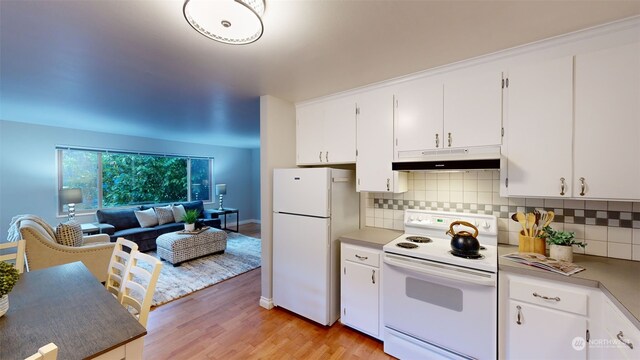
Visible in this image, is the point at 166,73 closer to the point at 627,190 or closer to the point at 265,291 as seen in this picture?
the point at 265,291

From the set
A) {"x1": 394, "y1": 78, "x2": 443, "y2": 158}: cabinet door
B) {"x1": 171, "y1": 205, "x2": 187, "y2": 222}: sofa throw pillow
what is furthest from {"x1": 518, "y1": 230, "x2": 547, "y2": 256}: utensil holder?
{"x1": 171, "y1": 205, "x2": 187, "y2": 222}: sofa throw pillow

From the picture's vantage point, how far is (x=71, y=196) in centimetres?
424

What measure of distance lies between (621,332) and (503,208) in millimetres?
1051

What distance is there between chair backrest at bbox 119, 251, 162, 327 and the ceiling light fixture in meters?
1.22

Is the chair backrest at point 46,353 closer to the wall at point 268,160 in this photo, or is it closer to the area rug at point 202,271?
the wall at point 268,160

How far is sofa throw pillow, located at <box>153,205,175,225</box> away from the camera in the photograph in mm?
5106

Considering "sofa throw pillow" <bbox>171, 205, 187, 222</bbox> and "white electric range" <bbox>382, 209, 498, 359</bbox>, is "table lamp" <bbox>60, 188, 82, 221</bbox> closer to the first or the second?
"sofa throw pillow" <bbox>171, 205, 187, 222</bbox>

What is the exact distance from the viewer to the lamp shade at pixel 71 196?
4.19 metres

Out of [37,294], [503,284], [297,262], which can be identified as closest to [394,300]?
[503,284]

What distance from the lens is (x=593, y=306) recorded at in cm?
139

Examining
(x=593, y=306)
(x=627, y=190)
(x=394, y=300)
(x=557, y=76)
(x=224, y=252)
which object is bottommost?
(x=224, y=252)

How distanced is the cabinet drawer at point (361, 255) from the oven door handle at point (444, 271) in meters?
0.15

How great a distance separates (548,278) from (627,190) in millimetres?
711

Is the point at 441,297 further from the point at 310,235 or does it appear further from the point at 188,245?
the point at 188,245
